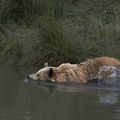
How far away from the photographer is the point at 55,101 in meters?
12.2

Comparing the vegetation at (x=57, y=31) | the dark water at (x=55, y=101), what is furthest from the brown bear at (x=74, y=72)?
the vegetation at (x=57, y=31)

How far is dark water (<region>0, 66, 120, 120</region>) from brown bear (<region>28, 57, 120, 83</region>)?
37cm

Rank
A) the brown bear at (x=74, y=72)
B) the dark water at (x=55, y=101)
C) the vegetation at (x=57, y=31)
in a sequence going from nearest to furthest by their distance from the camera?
the dark water at (x=55, y=101), the brown bear at (x=74, y=72), the vegetation at (x=57, y=31)

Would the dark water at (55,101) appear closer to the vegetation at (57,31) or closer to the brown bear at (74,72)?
the brown bear at (74,72)

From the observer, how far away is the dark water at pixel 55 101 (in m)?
10.7

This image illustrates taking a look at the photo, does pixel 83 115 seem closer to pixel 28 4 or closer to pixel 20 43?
pixel 20 43

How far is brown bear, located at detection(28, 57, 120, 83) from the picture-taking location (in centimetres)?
1488

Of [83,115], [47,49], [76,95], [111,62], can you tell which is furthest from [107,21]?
[83,115]

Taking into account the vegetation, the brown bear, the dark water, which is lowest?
the dark water

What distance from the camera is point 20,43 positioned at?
776 inches

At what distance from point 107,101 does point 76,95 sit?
1003 millimetres

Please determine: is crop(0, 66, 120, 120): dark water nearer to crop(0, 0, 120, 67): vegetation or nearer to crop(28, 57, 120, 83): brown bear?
crop(28, 57, 120, 83): brown bear

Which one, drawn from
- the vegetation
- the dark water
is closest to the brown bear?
the dark water

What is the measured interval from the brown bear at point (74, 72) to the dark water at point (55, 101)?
0.37 m
